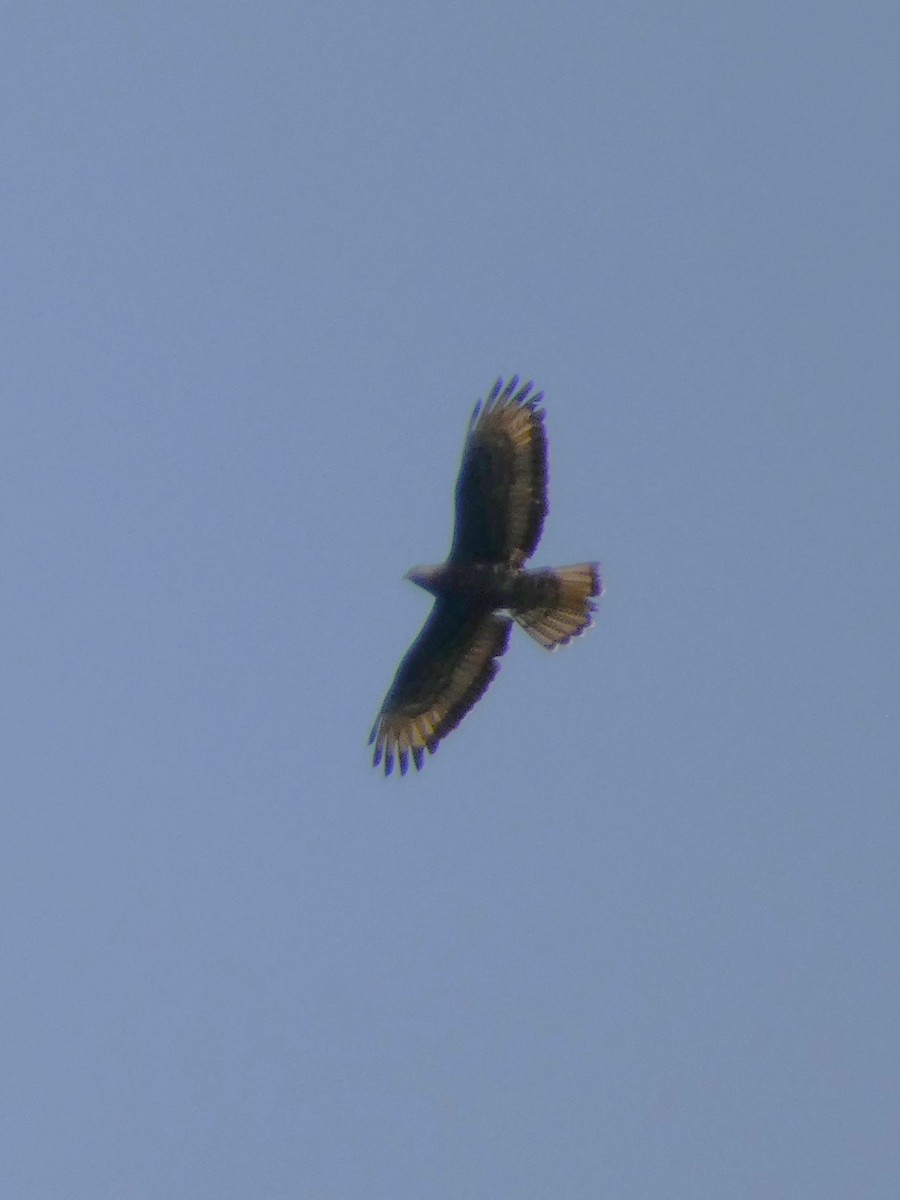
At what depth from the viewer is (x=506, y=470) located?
2389 centimetres

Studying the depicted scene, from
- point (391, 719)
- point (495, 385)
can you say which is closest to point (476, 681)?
point (391, 719)

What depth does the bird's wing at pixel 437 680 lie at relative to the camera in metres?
24.8

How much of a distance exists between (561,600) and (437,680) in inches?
66.1

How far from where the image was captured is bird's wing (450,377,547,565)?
78.3 ft

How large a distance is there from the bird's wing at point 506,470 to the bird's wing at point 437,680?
3.31 ft

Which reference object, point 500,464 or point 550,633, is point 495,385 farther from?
point 550,633

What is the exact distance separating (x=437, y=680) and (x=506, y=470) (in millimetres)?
2243

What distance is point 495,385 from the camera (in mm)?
23969

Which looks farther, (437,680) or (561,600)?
(437,680)

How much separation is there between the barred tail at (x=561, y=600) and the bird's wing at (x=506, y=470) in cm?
37

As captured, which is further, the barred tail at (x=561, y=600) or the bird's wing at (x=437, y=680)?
the bird's wing at (x=437, y=680)

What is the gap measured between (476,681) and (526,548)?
152cm

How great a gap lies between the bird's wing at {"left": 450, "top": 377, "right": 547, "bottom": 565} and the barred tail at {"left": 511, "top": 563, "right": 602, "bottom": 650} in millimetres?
366

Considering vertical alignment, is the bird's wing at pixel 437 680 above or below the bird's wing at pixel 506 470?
below
